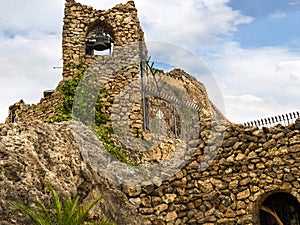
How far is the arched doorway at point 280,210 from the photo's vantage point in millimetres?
10234

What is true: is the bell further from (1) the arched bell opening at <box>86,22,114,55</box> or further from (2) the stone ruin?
(2) the stone ruin

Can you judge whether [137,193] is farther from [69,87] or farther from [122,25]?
[122,25]

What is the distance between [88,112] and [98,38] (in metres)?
3.21

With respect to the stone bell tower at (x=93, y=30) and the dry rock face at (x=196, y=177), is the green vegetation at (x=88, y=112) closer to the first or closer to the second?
the stone bell tower at (x=93, y=30)

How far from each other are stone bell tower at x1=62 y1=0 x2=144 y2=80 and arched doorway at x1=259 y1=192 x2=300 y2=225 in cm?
759

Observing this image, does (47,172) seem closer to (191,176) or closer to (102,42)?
(191,176)

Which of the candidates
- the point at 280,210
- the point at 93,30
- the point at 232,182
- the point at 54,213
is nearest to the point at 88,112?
the point at 93,30

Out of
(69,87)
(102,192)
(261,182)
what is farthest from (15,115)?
(261,182)

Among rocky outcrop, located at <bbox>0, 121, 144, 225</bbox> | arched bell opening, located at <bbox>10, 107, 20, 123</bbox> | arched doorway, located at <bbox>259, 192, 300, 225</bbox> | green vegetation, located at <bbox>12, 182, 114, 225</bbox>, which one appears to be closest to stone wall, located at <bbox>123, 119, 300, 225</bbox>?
arched doorway, located at <bbox>259, 192, 300, 225</bbox>

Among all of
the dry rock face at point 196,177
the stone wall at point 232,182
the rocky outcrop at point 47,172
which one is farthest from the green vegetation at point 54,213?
the stone wall at point 232,182

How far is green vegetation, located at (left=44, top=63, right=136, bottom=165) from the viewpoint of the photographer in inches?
486

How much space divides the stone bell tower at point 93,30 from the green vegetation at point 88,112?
593 mm

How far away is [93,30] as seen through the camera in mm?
15875

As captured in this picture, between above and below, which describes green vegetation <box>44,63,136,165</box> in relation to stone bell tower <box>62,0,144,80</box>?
below
